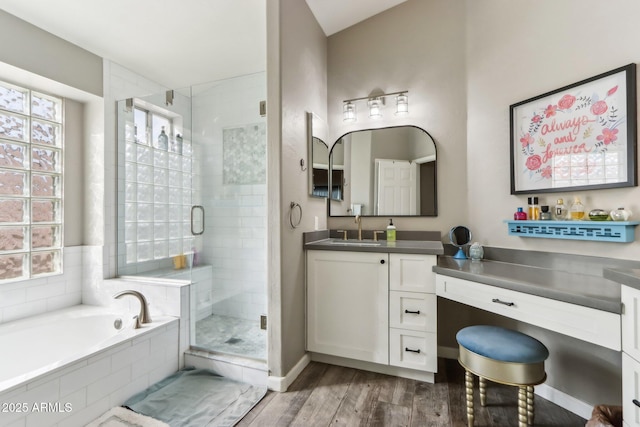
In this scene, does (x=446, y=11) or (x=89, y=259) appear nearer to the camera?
(x=446, y=11)

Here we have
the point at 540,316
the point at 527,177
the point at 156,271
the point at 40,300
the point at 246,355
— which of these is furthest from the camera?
the point at 156,271

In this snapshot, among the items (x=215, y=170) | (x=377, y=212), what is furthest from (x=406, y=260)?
(x=215, y=170)

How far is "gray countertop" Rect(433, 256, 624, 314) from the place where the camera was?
1.20m

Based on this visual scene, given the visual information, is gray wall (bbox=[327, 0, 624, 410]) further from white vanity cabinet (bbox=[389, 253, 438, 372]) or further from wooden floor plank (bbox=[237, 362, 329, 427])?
wooden floor plank (bbox=[237, 362, 329, 427])

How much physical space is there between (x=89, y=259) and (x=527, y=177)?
3.54 meters

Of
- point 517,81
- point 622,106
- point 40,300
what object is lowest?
point 40,300

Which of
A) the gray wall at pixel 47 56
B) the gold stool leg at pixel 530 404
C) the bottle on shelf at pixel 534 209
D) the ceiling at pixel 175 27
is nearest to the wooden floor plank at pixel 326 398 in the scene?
the gold stool leg at pixel 530 404

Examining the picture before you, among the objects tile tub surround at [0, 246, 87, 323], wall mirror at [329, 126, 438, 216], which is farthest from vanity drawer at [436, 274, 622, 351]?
tile tub surround at [0, 246, 87, 323]

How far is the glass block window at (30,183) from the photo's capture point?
2.20 meters

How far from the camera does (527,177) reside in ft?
6.30

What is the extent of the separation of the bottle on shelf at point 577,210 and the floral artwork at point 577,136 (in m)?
0.09

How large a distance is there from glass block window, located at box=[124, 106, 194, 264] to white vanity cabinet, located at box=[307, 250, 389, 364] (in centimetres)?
133

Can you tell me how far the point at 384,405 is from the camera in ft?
5.79

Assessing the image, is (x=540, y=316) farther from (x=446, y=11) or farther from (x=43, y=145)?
(x=43, y=145)
